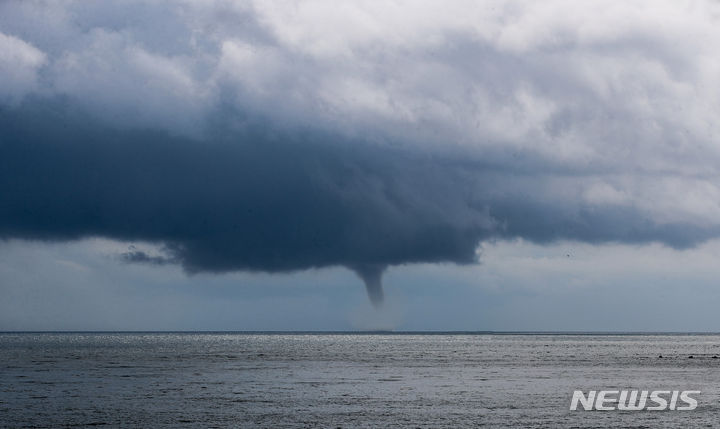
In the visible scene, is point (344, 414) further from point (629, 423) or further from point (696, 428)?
point (696, 428)

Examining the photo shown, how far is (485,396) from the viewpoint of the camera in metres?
72.6

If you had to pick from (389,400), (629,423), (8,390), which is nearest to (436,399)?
(389,400)

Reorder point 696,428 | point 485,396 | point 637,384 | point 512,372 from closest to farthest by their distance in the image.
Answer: point 696,428
point 485,396
point 637,384
point 512,372

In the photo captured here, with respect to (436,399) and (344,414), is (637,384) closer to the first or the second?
(436,399)

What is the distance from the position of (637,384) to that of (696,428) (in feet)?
116

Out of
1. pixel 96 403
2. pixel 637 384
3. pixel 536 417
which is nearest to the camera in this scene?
pixel 536 417

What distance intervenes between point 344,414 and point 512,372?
54.0 meters

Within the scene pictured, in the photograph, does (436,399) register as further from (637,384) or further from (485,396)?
(637,384)

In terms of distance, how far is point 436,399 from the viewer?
69.7 metres

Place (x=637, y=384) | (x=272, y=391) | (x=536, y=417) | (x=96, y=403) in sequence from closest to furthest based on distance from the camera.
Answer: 1. (x=536, y=417)
2. (x=96, y=403)
3. (x=272, y=391)
4. (x=637, y=384)

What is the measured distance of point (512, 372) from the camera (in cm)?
10794

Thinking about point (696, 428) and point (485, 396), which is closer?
point (696, 428)

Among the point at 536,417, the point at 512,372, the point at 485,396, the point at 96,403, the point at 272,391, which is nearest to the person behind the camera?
the point at 536,417

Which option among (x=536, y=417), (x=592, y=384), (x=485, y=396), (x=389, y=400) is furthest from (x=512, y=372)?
(x=536, y=417)
